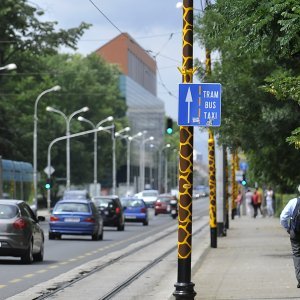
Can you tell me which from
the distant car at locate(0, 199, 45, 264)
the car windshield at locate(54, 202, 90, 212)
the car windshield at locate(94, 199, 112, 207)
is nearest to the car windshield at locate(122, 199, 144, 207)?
the car windshield at locate(94, 199, 112, 207)

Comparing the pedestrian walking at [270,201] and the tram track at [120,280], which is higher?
the pedestrian walking at [270,201]

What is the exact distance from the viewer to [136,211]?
5612cm

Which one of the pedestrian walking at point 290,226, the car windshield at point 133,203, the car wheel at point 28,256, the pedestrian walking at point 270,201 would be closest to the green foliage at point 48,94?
the car windshield at point 133,203

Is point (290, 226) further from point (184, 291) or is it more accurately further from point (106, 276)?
point (106, 276)

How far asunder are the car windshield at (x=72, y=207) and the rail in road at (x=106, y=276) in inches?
200

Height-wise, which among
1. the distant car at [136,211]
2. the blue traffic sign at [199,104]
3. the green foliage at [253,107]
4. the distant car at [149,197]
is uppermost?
the green foliage at [253,107]

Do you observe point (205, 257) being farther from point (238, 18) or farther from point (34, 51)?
point (34, 51)

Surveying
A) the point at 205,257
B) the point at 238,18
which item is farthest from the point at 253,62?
the point at 238,18

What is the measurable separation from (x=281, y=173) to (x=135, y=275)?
30.2 feet

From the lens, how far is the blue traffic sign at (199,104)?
13.3 metres

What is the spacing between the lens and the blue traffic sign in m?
13.3

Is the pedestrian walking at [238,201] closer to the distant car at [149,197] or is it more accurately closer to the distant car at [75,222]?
the distant car at [149,197]

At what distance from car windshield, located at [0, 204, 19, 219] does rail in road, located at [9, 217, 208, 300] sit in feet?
6.40

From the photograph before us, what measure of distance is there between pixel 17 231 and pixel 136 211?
34201 millimetres
